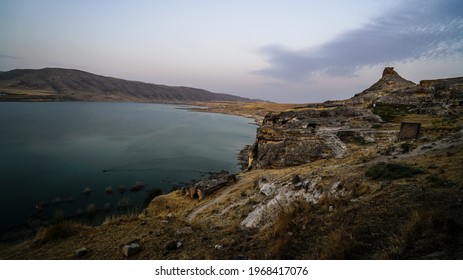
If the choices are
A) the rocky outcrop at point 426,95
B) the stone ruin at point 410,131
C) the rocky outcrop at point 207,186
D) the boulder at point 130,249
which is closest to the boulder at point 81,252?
the boulder at point 130,249

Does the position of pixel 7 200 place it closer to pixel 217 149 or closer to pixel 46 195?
pixel 46 195

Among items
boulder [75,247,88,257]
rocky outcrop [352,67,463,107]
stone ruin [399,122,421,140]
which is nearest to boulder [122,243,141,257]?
boulder [75,247,88,257]

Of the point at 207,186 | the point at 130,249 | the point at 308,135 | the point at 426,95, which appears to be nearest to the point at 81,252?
the point at 130,249

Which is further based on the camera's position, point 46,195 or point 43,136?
point 43,136

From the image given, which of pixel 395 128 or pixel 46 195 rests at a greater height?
pixel 395 128

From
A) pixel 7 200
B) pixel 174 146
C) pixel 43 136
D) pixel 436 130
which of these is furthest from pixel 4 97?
pixel 436 130

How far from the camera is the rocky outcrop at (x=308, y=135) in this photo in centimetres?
2059

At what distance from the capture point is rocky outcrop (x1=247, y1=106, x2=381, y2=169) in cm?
2059

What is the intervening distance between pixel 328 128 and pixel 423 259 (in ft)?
66.8

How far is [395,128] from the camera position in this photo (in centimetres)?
2119

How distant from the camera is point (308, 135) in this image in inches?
898

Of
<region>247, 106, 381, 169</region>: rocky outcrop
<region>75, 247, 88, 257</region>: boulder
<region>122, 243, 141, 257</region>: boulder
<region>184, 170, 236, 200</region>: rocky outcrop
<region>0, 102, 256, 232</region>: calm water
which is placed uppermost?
<region>247, 106, 381, 169</region>: rocky outcrop

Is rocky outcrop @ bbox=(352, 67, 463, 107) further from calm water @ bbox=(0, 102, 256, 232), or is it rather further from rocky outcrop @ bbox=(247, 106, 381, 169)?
calm water @ bbox=(0, 102, 256, 232)

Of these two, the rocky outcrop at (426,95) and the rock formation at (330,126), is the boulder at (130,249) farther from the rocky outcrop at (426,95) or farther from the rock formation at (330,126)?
the rocky outcrop at (426,95)
